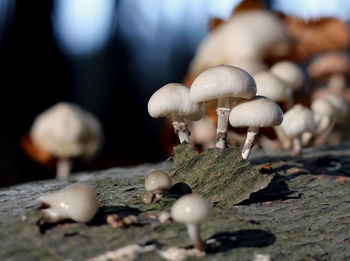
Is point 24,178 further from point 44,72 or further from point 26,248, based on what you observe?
point 26,248

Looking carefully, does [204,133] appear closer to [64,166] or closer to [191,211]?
[64,166]

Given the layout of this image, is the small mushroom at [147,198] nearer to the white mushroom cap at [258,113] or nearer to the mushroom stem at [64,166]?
the white mushroom cap at [258,113]

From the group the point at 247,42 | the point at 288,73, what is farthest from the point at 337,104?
the point at 247,42

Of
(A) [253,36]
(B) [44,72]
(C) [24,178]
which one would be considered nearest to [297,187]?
(A) [253,36]

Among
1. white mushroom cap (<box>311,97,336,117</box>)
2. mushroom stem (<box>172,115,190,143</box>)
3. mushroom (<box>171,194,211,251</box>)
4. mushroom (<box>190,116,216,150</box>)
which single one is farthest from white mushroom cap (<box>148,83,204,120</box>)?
mushroom (<box>190,116,216,150</box>)

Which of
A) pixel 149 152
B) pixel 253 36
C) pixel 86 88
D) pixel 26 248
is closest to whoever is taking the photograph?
pixel 26 248
